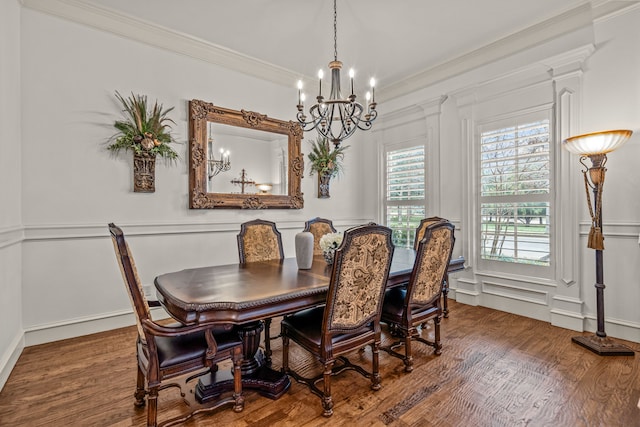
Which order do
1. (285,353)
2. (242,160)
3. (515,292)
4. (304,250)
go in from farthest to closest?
(242,160) < (515,292) < (304,250) < (285,353)

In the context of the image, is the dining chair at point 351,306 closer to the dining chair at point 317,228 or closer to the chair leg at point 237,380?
the chair leg at point 237,380

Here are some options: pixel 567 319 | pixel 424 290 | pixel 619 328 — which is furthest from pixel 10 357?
pixel 619 328

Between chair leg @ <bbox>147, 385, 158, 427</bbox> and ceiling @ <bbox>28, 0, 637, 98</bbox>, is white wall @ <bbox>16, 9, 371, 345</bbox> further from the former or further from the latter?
chair leg @ <bbox>147, 385, 158, 427</bbox>

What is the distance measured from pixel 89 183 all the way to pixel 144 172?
0.48 m

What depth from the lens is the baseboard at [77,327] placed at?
277 cm

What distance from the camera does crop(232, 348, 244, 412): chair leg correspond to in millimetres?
1787

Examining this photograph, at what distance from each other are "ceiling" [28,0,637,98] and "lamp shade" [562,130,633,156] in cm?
131

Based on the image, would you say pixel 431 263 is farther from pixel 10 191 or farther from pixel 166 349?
pixel 10 191

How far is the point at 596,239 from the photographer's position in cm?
265

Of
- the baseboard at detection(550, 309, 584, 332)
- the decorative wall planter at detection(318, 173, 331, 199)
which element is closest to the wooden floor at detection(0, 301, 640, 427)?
the baseboard at detection(550, 309, 584, 332)

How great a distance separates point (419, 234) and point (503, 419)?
2016 mm

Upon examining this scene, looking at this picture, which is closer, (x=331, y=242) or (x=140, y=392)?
(x=140, y=392)

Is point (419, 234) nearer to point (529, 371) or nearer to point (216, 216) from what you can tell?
point (529, 371)

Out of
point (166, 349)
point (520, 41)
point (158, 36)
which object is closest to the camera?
point (166, 349)
